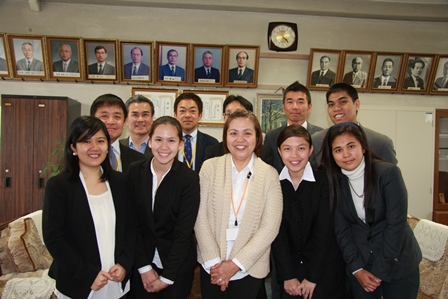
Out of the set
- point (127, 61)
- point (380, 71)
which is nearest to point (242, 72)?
point (127, 61)

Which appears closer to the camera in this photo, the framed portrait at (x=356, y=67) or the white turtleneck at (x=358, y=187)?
the white turtleneck at (x=358, y=187)

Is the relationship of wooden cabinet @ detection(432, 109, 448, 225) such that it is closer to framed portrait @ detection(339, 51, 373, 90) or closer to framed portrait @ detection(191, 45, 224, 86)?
framed portrait @ detection(339, 51, 373, 90)

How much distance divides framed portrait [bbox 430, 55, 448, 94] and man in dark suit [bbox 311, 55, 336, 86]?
1.78 metres

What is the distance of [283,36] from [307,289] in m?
4.40

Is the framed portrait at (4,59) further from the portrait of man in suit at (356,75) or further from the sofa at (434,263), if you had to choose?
the sofa at (434,263)

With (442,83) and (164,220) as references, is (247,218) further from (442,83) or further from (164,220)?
(442,83)

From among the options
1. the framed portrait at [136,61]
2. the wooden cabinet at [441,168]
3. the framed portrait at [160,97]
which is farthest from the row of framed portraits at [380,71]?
the framed portrait at [136,61]

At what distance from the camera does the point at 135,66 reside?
5.15m

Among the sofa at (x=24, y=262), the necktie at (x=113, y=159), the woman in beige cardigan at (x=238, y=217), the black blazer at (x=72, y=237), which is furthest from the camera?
the sofa at (x=24, y=262)

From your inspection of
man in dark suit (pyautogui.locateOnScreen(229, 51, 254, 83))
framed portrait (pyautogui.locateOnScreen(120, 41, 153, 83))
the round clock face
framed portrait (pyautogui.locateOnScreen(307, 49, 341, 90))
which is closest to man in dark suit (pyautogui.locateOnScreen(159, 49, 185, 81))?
framed portrait (pyautogui.locateOnScreen(120, 41, 153, 83))

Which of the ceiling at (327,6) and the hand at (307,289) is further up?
the ceiling at (327,6)

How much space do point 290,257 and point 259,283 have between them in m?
0.25

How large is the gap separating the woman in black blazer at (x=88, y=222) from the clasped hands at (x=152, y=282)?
104 mm

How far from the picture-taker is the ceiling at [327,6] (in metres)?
5.13
